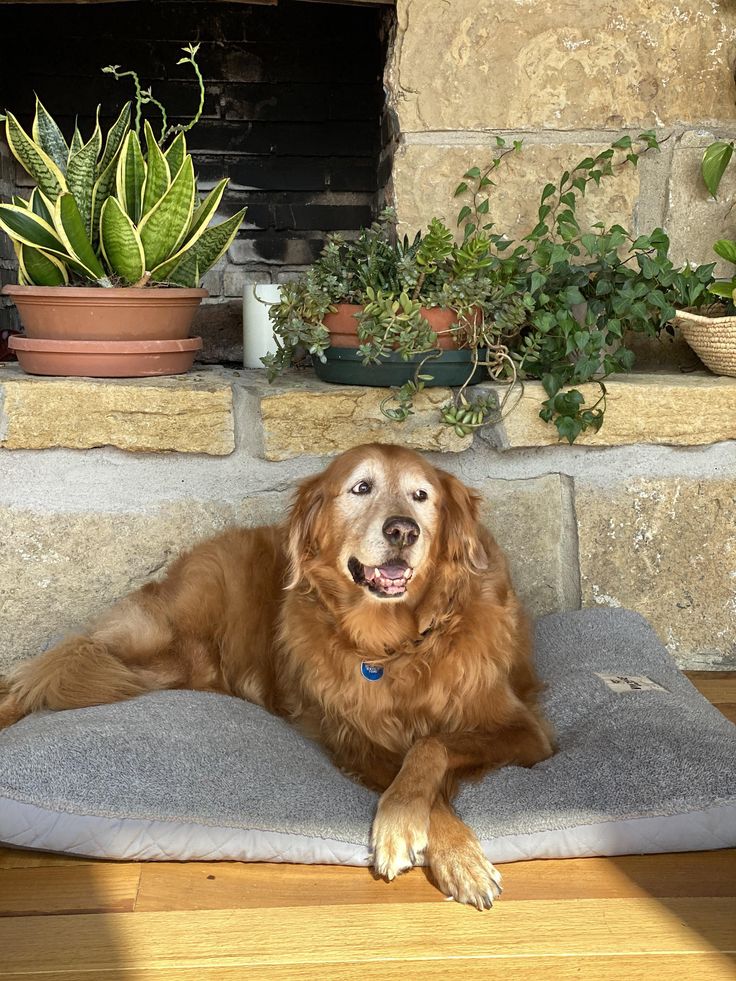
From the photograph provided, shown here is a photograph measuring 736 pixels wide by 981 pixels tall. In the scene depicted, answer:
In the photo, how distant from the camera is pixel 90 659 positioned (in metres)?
2.34

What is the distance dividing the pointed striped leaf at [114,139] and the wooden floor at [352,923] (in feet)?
6.11

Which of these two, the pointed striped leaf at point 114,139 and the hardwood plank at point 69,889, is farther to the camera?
the pointed striped leaf at point 114,139

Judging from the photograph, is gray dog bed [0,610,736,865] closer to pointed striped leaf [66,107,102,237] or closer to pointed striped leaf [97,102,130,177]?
pointed striped leaf [66,107,102,237]

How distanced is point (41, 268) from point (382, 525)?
4.28ft

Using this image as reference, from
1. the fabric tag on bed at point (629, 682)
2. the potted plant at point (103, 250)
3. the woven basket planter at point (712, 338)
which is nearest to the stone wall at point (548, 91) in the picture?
the woven basket planter at point (712, 338)

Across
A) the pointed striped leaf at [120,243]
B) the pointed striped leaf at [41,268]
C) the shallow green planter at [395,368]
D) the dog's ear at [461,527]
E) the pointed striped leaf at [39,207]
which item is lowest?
the dog's ear at [461,527]

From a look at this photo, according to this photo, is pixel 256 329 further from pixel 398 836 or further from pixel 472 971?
pixel 472 971

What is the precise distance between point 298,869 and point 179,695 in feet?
2.00

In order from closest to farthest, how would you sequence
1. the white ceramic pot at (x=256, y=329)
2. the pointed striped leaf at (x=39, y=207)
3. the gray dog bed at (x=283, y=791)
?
the gray dog bed at (x=283, y=791)
the pointed striped leaf at (x=39, y=207)
the white ceramic pot at (x=256, y=329)

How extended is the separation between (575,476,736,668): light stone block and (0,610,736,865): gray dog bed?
26.8 inches

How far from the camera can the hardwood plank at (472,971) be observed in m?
1.49

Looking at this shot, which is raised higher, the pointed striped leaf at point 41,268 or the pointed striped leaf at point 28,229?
the pointed striped leaf at point 28,229

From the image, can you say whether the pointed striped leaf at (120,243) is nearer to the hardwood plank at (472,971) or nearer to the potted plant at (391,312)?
the potted plant at (391,312)

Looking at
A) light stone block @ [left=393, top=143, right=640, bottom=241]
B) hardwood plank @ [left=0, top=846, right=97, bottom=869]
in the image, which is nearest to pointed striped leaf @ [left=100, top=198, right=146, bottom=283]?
light stone block @ [left=393, top=143, right=640, bottom=241]
